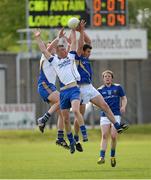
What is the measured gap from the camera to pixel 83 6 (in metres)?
40.4

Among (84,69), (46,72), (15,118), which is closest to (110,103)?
(84,69)

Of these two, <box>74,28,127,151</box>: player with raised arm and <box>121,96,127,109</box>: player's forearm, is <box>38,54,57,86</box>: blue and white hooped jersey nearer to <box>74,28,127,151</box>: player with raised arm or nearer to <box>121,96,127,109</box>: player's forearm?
<box>74,28,127,151</box>: player with raised arm

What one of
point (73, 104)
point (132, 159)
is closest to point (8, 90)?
point (132, 159)

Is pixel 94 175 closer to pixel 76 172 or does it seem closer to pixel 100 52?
pixel 76 172

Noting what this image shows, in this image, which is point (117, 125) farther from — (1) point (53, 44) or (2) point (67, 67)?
(1) point (53, 44)

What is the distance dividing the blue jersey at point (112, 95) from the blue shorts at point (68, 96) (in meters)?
1.19

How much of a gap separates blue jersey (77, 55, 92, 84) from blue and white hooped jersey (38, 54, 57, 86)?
0.89 m

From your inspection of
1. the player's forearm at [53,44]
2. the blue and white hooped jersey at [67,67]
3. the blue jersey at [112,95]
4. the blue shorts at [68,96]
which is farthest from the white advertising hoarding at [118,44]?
the blue and white hooped jersey at [67,67]

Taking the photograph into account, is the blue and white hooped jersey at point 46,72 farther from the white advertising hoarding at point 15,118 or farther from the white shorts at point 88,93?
the white advertising hoarding at point 15,118

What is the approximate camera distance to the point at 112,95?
23.1 metres

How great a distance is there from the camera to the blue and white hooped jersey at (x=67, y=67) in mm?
21859

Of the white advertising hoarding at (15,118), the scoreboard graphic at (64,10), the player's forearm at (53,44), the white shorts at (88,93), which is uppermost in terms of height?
the scoreboard graphic at (64,10)

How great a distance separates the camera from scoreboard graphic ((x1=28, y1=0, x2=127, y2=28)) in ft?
132

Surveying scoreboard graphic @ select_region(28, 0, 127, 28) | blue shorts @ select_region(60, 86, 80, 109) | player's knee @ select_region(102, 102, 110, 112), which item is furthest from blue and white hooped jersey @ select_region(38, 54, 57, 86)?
scoreboard graphic @ select_region(28, 0, 127, 28)
